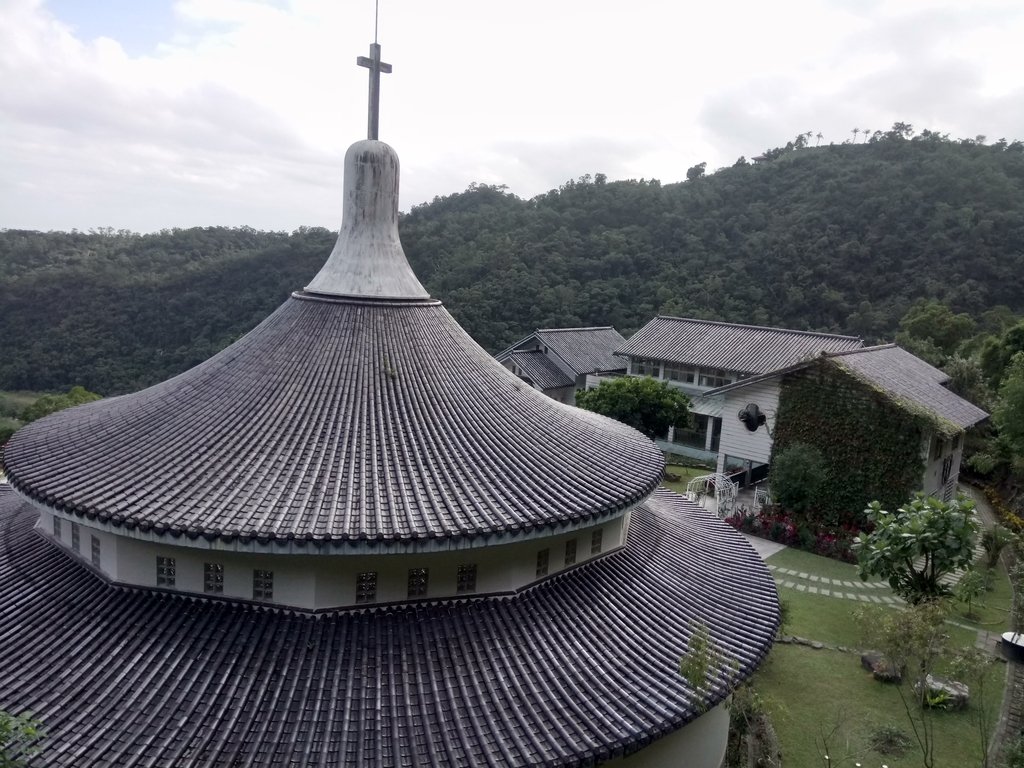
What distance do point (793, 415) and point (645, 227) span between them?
54556 millimetres

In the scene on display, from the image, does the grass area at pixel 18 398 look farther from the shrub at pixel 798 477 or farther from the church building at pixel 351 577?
the shrub at pixel 798 477

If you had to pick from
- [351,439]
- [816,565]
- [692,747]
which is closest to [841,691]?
[692,747]

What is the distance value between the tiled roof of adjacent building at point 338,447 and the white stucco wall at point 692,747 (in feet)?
13.1

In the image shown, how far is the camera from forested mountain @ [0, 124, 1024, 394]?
6700cm

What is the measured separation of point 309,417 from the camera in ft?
39.3

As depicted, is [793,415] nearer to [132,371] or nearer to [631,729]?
[631,729]

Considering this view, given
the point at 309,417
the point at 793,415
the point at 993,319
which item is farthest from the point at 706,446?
the point at 309,417

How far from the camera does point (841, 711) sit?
57.8ft

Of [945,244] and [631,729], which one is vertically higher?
[945,244]

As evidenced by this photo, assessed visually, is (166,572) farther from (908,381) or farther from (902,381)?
(908,381)

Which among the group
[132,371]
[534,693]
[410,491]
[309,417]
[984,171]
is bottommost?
[132,371]

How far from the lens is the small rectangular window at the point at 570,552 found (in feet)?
41.5

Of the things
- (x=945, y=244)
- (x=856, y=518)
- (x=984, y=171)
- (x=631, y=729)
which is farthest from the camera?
(x=984, y=171)

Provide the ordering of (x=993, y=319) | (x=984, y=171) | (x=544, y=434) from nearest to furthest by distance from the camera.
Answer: (x=544, y=434) → (x=993, y=319) → (x=984, y=171)
